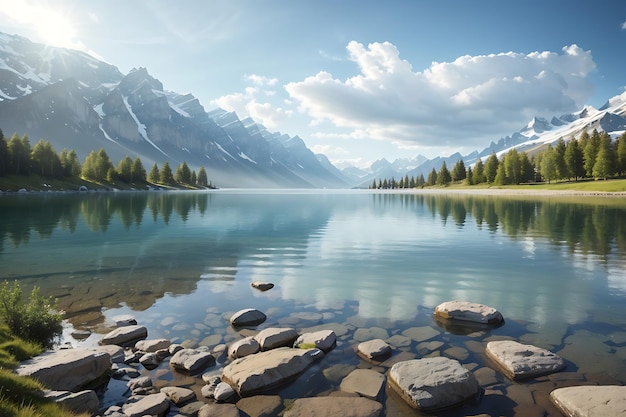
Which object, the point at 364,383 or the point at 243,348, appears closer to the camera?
the point at 364,383

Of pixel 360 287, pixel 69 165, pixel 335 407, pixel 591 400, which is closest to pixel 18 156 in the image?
pixel 69 165

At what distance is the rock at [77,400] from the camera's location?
28.1 ft

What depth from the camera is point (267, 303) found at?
18.4 meters

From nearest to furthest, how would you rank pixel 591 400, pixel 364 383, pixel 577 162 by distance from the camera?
1. pixel 591 400
2. pixel 364 383
3. pixel 577 162

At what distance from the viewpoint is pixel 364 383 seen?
10.8 m

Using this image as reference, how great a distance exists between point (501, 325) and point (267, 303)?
35.0 ft

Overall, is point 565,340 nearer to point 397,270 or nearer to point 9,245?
point 397,270

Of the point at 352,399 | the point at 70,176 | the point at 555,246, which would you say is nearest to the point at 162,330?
the point at 352,399

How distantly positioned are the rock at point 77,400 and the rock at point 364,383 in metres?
6.56

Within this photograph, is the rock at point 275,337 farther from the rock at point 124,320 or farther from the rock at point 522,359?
the rock at point 522,359

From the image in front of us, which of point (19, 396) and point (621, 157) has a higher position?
point (621, 157)

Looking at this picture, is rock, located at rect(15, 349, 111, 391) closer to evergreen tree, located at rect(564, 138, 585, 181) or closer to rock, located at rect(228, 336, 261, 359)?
rock, located at rect(228, 336, 261, 359)

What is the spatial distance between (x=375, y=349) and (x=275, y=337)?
3.71 meters

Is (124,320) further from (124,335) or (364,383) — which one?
(364,383)
